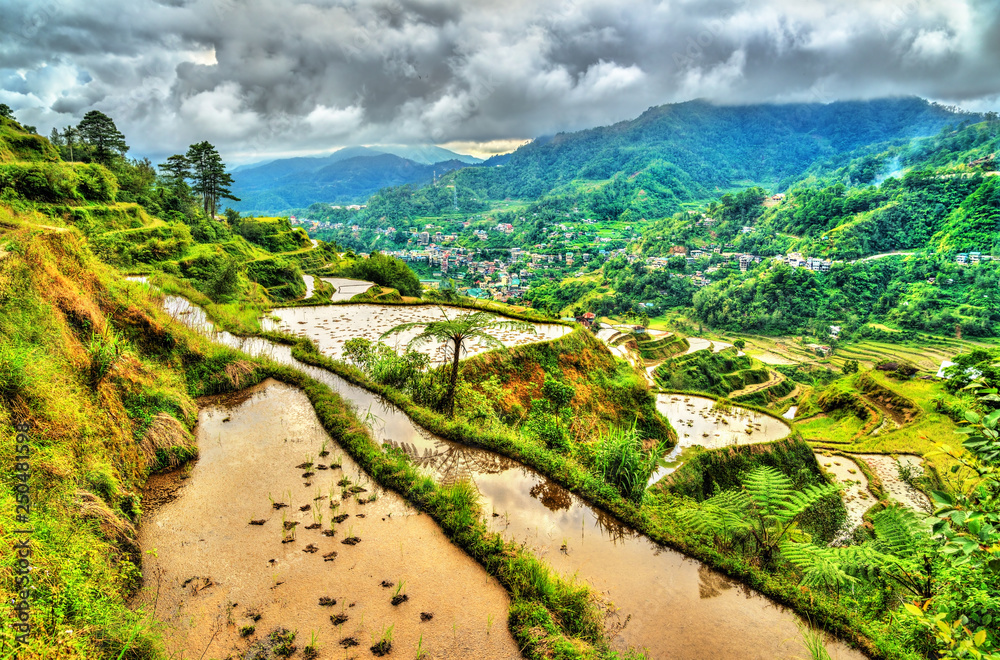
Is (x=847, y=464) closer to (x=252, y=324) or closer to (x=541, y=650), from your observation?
(x=541, y=650)

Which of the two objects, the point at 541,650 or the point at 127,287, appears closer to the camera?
the point at 541,650

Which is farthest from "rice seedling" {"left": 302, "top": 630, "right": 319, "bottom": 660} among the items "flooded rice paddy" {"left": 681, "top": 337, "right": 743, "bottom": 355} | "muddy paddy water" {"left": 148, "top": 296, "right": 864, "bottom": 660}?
"flooded rice paddy" {"left": 681, "top": 337, "right": 743, "bottom": 355}

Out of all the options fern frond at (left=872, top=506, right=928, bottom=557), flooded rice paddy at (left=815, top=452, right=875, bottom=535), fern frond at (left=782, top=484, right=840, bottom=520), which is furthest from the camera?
flooded rice paddy at (left=815, top=452, right=875, bottom=535)

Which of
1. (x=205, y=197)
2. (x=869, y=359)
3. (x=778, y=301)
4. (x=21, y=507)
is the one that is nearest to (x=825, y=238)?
(x=778, y=301)

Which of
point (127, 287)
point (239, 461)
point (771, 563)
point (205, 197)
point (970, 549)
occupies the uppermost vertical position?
point (205, 197)

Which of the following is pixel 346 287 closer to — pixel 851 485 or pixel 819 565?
pixel 851 485

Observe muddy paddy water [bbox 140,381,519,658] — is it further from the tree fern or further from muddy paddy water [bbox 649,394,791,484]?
muddy paddy water [bbox 649,394,791,484]
